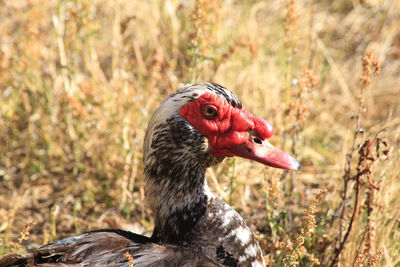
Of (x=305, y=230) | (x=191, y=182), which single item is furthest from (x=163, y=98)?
(x=305, y=230)

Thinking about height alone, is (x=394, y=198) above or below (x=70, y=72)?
below

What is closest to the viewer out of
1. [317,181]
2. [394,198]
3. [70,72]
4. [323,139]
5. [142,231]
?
[394,198]

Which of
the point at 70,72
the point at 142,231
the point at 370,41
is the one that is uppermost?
the point at 370,41

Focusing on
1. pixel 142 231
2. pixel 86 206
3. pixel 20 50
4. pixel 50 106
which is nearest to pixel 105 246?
pixel 142 231

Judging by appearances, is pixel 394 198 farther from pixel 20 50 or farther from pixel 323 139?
pixel 20 50

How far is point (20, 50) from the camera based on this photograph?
4.10 metres

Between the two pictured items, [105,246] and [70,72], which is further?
[70,72]

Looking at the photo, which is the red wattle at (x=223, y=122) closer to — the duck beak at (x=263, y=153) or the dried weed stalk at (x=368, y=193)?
the duck beak at (x=263, y=153)

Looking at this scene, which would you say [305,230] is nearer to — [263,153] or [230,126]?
[263,153]

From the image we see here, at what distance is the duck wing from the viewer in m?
2.08

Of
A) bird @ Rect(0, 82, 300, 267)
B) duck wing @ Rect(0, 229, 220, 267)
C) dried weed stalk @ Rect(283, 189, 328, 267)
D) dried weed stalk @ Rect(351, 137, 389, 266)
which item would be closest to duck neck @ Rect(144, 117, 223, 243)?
bird @ Rect(0, 82, 300, 267)

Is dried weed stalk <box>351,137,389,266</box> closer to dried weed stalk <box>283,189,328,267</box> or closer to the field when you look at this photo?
the field

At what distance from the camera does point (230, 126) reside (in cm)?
222

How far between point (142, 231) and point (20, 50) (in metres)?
1.87
